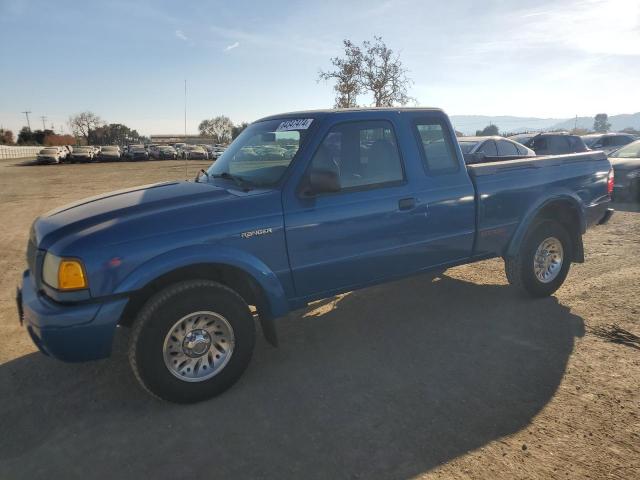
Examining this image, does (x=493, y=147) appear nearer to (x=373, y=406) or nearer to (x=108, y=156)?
(x=373, y=406)

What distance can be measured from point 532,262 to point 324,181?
2.87 meters

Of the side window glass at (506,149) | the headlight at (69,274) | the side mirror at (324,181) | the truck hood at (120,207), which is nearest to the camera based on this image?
the headlight at (69,274)

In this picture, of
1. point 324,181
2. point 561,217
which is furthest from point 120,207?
point 561,217

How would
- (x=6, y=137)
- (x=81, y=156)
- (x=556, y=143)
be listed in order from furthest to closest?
(x=6, y=137), (x=81, y=156), (x=556, y=143)

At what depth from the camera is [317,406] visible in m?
3.15

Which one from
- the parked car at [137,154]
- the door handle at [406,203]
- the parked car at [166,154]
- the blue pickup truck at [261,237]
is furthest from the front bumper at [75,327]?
the parked car at [166,154]

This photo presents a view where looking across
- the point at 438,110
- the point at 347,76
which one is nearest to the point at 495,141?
the point at 438,110

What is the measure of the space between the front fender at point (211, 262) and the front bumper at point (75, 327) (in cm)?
17

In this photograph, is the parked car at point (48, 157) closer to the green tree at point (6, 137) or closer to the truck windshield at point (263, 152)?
the truck windshield at point (263, 152)

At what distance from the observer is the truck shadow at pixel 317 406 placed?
2.63 m

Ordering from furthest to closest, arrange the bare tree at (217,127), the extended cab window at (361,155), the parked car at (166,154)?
the bare tree at (217,127)
the parked car at (166,154)
the extended cab window at (361,155)

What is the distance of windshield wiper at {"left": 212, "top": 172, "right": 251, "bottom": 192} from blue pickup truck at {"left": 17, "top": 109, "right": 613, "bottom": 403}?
0.08ft

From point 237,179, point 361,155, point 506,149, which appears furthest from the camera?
point 506,149

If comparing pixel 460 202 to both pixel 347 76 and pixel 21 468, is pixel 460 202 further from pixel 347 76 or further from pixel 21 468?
pixel 347 76
